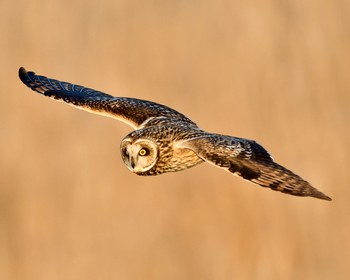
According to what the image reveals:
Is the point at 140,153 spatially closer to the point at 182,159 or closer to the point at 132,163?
the point at 132,163

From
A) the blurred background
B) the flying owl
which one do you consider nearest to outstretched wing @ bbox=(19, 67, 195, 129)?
the flying owl

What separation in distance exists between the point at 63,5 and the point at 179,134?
9.27 feet

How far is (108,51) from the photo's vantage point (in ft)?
29.2

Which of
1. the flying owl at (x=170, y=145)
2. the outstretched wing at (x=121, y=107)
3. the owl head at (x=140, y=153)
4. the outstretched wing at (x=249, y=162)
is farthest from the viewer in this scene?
the outstretched wing at (x=121, y=107)

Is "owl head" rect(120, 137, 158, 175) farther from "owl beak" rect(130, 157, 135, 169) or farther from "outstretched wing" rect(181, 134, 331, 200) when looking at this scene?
"outstretched wing" rect(181, 134, 331, 200)

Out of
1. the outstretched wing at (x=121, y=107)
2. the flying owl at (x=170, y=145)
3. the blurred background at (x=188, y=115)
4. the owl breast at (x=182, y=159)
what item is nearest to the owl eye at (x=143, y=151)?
the flying owl at (x=170, y=145)

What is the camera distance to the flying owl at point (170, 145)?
567 cm

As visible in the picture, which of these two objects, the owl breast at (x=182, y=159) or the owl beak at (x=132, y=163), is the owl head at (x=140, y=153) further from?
the owl breast at (x=182, y=159)

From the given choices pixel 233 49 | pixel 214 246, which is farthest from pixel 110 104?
pixel 233 49

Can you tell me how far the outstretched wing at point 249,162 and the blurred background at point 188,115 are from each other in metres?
1.72

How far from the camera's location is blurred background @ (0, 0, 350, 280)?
7.92 meters

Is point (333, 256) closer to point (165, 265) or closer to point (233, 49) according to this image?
point (165, 265)

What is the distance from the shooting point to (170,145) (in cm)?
654

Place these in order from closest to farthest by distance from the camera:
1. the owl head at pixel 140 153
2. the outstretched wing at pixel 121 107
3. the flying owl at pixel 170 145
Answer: the flying owl at pixel 170 145
the owl head at pixel 140 153
the outstretched wing at pixel 121 107
